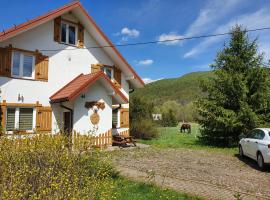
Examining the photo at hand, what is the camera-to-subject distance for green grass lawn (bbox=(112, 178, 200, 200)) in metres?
A: 7.11

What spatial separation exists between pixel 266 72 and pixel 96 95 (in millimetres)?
11114

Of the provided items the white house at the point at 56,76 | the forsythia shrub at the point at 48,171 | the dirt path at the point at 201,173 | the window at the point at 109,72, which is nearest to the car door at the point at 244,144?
the dirt path at the point at 201,173

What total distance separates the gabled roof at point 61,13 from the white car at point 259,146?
10.5 meters

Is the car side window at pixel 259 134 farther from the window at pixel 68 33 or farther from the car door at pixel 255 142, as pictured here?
the window at pixel 68 33

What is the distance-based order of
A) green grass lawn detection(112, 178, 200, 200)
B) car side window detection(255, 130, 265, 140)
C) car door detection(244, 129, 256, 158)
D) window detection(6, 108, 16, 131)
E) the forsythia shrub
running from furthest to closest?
window detection(6, 108, 16, 131)
car door detection(244, 129, 256, 158)
car side window detection(255, 130, 265, 140)
green grass lawn detection(112, 178, 200, 200)
the forsythia shrub

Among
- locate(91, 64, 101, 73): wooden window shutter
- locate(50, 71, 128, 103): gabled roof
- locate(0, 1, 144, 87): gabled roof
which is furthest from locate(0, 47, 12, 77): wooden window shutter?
locate(91, 64, 101, 73): wooden window shutter

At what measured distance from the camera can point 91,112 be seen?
17234 mm

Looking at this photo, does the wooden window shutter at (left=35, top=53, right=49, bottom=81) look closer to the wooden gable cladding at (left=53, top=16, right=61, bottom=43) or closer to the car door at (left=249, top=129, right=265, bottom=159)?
the wooden gable cladding at (left=53, top=16, right=61, bottom=43)

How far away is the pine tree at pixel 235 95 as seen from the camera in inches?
715

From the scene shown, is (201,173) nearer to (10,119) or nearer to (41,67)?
(10,119)

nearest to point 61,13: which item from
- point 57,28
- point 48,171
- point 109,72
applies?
point 57,28

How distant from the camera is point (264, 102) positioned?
18.1 meters

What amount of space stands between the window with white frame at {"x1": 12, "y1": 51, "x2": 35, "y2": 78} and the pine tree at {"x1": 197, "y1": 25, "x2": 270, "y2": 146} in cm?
1101

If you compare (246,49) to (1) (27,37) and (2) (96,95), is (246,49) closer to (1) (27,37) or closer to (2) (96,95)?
(2) (96,95)
